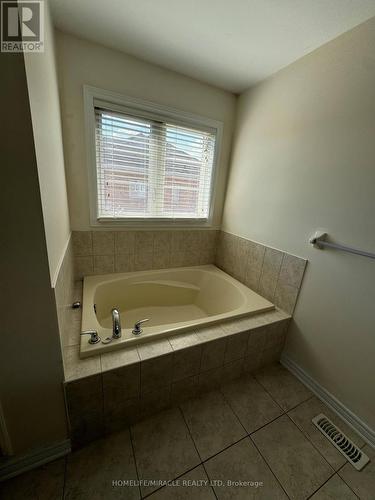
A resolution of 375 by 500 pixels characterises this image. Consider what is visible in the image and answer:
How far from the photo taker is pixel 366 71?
1.08 m

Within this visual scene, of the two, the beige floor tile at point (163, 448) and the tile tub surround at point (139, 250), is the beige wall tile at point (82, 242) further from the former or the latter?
the beige floor tile at point (163, 448)

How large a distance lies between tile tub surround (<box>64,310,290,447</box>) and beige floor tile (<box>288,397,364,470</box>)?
1.24 ft

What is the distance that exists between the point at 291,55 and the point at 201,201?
1248 millimetres

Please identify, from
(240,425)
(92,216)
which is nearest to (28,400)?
(240,425)

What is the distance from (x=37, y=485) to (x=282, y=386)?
1.49 m

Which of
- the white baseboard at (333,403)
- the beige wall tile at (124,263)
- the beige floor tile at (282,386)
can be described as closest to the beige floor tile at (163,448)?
the beige floor tile at (282,386)

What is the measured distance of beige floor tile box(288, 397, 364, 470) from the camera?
3.57 ft

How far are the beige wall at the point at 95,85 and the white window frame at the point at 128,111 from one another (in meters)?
0.04

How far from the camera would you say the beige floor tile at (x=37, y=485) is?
864mm

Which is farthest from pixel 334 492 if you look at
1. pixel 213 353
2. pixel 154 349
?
pixel 154 349

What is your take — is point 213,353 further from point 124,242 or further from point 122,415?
point 124,242

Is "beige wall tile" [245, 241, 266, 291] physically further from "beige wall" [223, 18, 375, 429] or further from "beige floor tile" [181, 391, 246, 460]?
"beige floor tile" [181, 391, 246, 460]

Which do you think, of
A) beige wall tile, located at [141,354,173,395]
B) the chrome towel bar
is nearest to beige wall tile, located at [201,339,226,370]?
beige wall tile, located at [141,354,173,395]

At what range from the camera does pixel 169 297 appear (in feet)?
6.82
